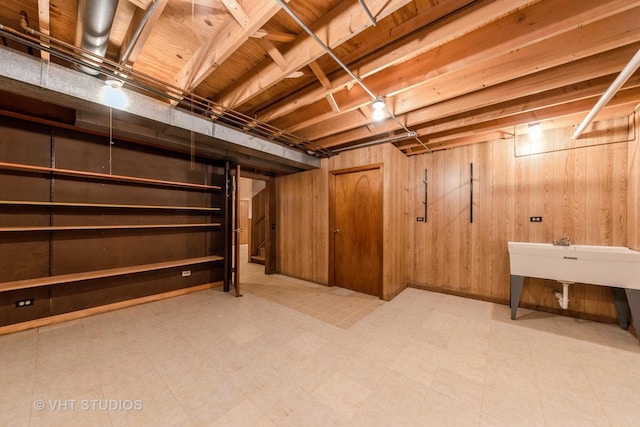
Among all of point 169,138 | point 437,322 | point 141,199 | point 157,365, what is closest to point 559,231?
point 437,322

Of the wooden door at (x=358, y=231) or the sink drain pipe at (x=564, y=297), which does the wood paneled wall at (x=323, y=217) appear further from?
the sink drain pipe at (x=564, y=297)

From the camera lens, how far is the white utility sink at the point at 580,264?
2373mm

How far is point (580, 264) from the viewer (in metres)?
2.56

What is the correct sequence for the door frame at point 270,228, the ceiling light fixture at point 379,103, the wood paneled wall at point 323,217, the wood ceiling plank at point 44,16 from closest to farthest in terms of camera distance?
the wood ceiling plank at point 44,16
the ceiling light fixture at point 379,103
the wood paneled wall at point 323,217
the door frame at point 270,228

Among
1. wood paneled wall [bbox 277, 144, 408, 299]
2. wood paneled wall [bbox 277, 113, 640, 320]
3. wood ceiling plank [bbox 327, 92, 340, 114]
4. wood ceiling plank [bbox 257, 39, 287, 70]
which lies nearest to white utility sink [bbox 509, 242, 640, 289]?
wood paneled wall [bbox 277, 113, 640, 320]

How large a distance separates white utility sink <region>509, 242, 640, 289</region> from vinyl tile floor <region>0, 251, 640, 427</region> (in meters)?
0.61

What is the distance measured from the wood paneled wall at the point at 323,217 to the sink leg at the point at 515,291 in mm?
1471

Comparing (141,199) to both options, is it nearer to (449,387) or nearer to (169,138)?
(169,138)

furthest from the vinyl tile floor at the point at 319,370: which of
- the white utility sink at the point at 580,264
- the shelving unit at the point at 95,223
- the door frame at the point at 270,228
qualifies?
the door frame at the point at 270,228

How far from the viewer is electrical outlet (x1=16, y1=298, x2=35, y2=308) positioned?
252cm

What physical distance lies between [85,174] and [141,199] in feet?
2.29

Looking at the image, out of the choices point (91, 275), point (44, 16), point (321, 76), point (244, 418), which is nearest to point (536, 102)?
point (321, 76)

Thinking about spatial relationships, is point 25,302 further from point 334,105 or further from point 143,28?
point 334,105

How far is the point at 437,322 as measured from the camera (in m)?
2.83
